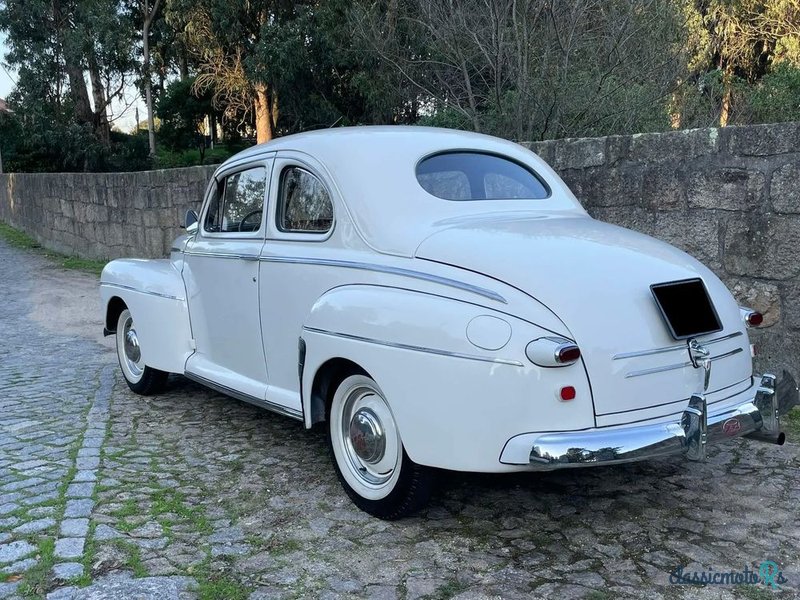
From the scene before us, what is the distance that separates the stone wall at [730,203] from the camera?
15.9ft

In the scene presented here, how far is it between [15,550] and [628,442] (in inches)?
102

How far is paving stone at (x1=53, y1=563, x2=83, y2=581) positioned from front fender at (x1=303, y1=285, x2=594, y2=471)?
1.40m

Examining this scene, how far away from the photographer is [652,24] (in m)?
8.84

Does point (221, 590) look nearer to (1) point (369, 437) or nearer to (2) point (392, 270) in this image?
(1) point (369, 437)

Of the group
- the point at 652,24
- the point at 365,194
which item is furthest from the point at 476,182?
the point at 652,24

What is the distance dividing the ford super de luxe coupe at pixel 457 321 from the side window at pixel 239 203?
0.03m

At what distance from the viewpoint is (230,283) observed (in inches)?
179

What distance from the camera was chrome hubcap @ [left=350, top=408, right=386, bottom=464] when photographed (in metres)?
3.49

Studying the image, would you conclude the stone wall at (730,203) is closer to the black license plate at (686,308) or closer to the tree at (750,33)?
the black license plate at (686,308)

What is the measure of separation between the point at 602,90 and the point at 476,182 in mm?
5180

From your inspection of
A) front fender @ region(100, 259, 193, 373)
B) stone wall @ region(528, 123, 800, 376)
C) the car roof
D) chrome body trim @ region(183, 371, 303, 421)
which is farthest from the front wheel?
stone wall @ region(528, 123, 800, 376)

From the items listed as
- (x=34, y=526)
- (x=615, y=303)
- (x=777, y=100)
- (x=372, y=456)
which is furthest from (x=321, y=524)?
(x=777, y=100)

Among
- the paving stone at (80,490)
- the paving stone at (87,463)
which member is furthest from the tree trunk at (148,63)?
the paving stone at (80,490)

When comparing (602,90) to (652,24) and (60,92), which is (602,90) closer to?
(652,24)
